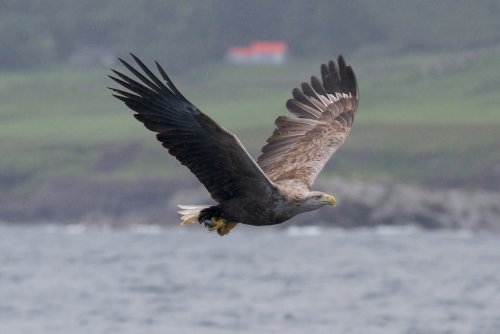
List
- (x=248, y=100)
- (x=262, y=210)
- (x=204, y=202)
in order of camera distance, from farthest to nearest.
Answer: (x=248, y=100) < (x=204, y=202) < (x=262, y=210)

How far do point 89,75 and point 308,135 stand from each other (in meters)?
97.8

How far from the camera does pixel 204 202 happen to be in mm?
70688

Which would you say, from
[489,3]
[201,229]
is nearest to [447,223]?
[201,229]

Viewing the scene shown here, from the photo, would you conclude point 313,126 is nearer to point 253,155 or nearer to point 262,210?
point 262,210

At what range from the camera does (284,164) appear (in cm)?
1652

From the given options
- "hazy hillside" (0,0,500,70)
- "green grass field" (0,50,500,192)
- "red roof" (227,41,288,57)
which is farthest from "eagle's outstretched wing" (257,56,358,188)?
"red roof" (227,41,288,57)

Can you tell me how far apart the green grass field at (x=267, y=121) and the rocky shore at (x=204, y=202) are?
2002mm

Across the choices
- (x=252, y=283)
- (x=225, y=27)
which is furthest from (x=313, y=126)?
(x=225, y=27)

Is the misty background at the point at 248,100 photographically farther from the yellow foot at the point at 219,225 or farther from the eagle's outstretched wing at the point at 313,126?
the yellow foot at the point at 219,225

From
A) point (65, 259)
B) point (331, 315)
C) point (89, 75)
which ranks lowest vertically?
point (331, 315)

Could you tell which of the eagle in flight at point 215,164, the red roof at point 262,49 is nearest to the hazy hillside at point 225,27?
the red roof at point 262,49

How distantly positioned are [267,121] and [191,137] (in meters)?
74.7

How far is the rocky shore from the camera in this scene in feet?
229

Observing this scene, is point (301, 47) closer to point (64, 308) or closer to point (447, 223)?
point (447, 223)
